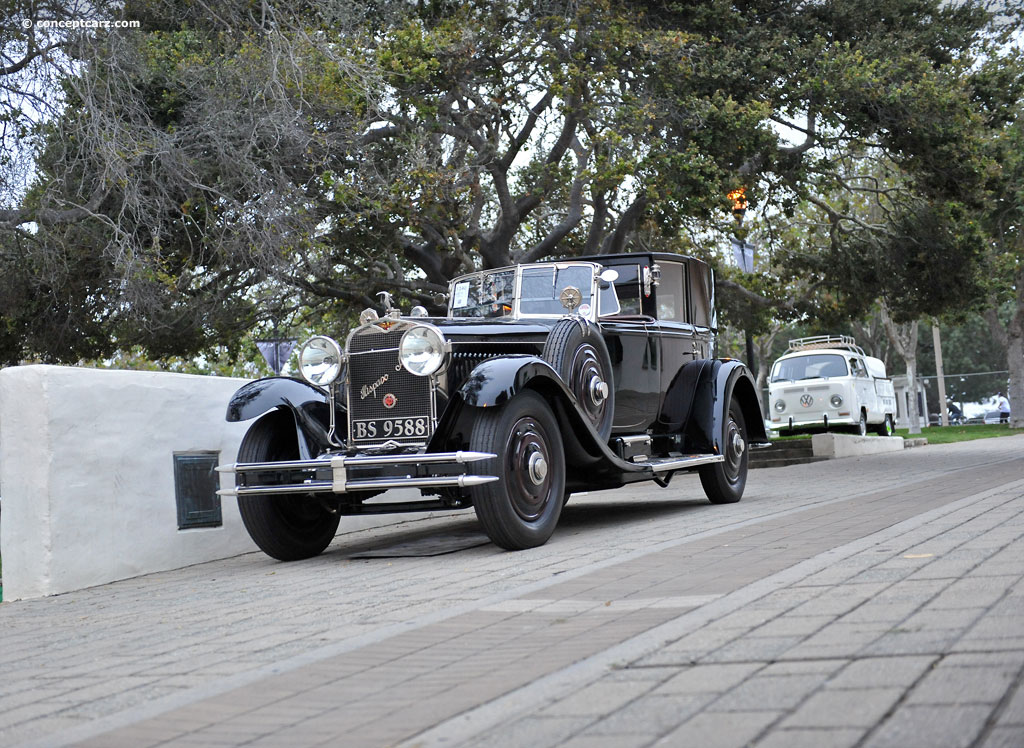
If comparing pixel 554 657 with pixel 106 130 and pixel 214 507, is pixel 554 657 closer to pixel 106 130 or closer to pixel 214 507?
pixel 214 507

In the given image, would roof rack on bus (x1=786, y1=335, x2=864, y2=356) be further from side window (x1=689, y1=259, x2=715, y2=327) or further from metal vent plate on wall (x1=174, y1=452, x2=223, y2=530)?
metal vent plate on wall (x1=174, y1=452, x2=223, y2=530)

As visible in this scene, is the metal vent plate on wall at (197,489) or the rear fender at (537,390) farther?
the metal vent plate on wall at (197,489)

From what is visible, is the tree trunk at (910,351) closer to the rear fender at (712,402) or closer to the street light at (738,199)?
the street light at (738,199)

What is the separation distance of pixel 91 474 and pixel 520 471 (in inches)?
117

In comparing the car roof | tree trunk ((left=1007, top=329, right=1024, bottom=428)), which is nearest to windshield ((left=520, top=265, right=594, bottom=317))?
the car roof

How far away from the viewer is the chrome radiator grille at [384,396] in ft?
26.1

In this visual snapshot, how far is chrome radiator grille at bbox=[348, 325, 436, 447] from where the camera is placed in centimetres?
795

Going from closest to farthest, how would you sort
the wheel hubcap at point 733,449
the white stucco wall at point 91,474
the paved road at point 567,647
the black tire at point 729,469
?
1. the paved road at point 567,647
2. the white stucco wall at point 91,474
3. the black tire at point 729,469
4. the wheel hubcap at point 733,449

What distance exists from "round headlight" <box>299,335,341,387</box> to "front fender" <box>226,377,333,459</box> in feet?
0.44

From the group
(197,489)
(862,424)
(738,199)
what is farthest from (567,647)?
(862,424)

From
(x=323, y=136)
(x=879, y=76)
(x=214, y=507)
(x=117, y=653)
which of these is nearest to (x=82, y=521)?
(x=214, y=507)

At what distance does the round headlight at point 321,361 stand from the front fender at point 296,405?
0.44 feet

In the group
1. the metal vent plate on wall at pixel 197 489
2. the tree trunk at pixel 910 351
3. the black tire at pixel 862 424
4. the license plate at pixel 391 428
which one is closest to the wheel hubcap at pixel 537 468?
the license plate at pixel 391 428

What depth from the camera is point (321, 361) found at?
8336 mm
